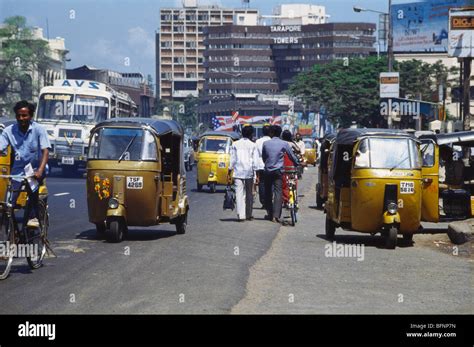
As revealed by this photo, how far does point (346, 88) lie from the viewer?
114625 millimetres

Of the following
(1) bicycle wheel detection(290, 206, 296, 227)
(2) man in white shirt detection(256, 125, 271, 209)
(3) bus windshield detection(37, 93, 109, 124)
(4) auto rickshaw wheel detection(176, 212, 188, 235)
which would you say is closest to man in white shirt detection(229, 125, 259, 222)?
(2) man in white shirt detection(256, 125, 271, 209)

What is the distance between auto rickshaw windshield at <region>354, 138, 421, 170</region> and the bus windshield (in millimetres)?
25943

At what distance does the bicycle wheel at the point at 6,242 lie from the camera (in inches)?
530

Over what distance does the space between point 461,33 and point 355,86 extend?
245ft

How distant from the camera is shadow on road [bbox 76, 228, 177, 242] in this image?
19031mm

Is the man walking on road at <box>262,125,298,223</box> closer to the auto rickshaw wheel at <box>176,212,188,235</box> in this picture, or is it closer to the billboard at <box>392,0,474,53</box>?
the auto rickshaw wheel at <box>176,212,188,235</box>

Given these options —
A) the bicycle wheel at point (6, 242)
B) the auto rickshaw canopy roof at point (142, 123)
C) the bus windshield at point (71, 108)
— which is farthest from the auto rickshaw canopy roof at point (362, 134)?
the bus windshield at point (71, 108)

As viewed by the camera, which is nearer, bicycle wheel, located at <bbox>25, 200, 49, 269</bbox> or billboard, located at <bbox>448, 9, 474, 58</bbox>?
bicycle wheel, located at <bbox>25, 200, 49, 269</bbox>

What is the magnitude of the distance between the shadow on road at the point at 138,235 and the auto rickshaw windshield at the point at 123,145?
1.35 m

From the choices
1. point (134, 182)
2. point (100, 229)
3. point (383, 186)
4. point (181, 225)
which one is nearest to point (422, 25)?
point (181, 225)

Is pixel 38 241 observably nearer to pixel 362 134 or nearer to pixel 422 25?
pixel 362 134
